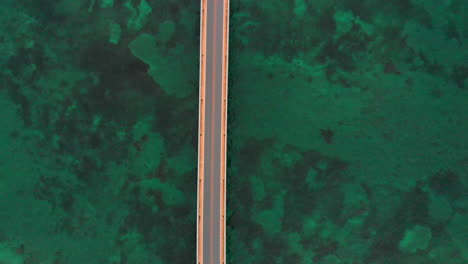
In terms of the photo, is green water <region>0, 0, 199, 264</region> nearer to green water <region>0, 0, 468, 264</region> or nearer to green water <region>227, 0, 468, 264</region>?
green water <region>0, 0, 468, 264</region>

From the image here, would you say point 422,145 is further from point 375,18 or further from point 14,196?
point 14,196

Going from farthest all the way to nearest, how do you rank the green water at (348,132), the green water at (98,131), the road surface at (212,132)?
the green water at (98,131) < the green water at (348,132) < the road surface at (212,132)

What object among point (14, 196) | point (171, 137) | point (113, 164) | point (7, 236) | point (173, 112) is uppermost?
point (173, 112)

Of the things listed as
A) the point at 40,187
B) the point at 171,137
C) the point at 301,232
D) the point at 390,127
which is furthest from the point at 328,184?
the point at 40,187

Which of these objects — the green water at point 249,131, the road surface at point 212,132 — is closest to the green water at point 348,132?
the green water at point 249,131

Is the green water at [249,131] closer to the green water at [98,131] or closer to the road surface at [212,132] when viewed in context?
the green water at [98,131]

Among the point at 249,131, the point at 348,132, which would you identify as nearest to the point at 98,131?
the point at 249,131

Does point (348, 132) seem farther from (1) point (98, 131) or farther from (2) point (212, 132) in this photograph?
(1) point (98, 131)
